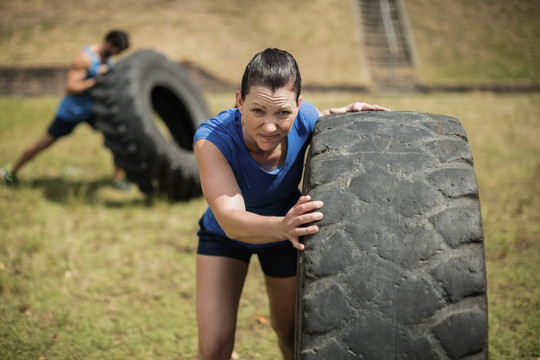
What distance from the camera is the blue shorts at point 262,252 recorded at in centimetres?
243

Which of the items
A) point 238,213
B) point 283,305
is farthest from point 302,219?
point 283,305

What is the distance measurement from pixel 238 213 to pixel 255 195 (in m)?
0.45

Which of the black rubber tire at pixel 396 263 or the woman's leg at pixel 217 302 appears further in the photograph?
the woman's leg at pixel 217 302

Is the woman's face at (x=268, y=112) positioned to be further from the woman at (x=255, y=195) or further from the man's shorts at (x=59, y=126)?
the man's shorts at (x=59, y=126)

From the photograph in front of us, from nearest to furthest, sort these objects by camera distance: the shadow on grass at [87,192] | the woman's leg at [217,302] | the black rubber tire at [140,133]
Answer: the woman's leg at [217,302] → the black rubber tire at [140,133] → the shadow on grass at [87,192]

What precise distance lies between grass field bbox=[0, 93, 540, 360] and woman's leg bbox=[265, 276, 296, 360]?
641mm

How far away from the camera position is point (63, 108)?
608cm

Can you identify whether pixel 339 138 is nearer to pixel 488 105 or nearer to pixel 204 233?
pixel 204 233

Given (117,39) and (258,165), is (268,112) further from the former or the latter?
(117,39)

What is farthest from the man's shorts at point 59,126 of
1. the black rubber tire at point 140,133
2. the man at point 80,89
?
the black rubber tire at point 140,133

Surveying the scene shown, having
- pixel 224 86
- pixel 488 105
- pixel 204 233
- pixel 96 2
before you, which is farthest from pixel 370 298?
pixel 96 2

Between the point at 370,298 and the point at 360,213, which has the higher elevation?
the point at 360,213

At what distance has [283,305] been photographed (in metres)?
2.55

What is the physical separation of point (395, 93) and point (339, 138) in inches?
590
